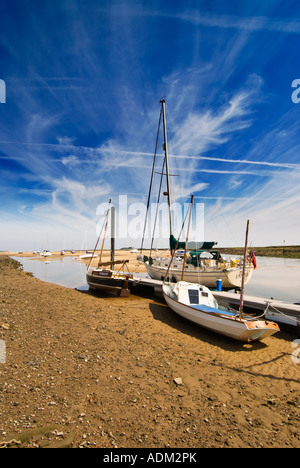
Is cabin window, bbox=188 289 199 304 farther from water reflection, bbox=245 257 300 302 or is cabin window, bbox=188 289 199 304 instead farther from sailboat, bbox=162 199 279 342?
water reflection, bbox=245 257 300 302

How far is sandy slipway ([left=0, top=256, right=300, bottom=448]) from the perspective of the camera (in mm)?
4426

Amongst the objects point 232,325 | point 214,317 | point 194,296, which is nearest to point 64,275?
point 194,296

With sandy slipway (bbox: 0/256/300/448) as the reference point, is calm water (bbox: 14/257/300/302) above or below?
below

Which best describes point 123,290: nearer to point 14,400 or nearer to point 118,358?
point 118,358

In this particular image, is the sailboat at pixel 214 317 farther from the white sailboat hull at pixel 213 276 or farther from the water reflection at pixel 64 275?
the water reflection at pixel 64 275

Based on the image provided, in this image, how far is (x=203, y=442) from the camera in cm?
436

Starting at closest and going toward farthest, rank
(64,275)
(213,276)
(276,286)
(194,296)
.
→ 1. (194,296)
2. (213,276)
3. (276,286)
4. (64,275)

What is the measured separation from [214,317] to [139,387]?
5682 millimetres

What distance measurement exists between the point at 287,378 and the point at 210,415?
4.24m

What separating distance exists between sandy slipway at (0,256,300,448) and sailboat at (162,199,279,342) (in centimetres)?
72

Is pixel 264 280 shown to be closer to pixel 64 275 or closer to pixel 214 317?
pixel 214 317

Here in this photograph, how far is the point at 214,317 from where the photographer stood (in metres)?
10.5

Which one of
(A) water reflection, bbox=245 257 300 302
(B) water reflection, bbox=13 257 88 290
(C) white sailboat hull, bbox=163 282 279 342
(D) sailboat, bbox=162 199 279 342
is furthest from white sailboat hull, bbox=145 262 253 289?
(B) water reflection, bbox=13 257 88 290
